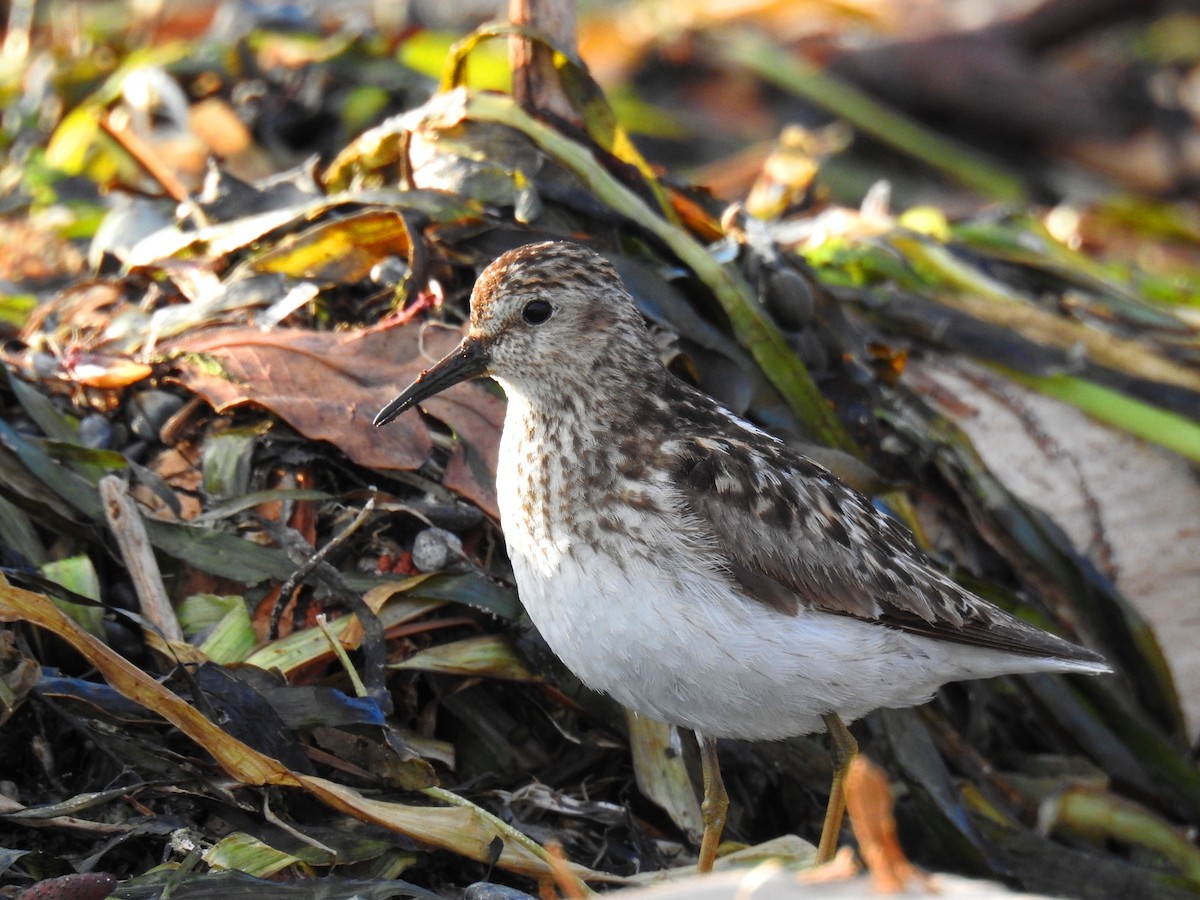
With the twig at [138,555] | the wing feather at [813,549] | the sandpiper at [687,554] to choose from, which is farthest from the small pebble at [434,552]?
the wing feather at [813,549]

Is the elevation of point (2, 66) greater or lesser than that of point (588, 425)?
greater

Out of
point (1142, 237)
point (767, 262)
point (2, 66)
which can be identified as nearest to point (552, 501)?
point (767, 262)

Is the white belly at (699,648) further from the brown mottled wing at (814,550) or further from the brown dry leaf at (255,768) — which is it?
the brown dry leaf at (255,768)

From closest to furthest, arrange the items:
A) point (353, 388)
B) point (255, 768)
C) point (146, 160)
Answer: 1. point (255, 768)
2. point (353, 388)
3. point (146, 160)

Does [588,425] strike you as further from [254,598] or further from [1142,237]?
[1142,237]

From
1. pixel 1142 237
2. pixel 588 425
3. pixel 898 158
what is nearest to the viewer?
pixel 588 425

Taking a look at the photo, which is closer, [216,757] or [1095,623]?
[216,757]

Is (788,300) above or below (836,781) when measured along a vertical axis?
above

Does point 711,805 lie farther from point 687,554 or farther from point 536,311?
point 536,311

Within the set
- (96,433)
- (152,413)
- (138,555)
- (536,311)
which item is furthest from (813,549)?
(96,433)
